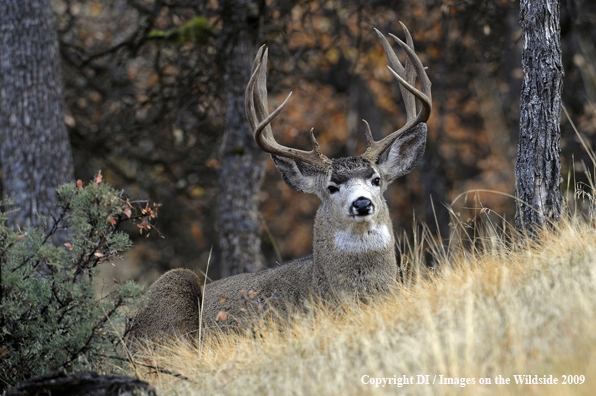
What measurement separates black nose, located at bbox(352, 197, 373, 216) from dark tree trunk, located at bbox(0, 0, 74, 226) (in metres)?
3.97

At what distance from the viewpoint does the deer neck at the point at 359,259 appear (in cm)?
568

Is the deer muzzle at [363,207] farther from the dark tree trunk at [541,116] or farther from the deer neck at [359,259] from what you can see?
the dark tree trunk at [541,116]

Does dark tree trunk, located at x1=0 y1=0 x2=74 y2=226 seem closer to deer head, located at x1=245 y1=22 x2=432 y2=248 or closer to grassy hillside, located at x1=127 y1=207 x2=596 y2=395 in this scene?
deer head, located at x1=245 y1=22 x2=432 y2=248

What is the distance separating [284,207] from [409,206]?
3.58 m

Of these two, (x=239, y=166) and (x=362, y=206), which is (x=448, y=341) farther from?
(x=239, y=166)

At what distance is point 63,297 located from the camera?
500 centimetres

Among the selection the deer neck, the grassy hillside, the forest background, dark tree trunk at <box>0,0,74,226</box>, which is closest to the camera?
the grassy hillside

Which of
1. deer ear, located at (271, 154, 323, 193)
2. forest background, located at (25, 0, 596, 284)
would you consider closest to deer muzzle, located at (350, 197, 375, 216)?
deer ear, located at (271, 154, 323, 193)

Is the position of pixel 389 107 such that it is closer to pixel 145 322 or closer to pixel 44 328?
pixel 145 322

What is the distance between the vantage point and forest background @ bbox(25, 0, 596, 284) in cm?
970

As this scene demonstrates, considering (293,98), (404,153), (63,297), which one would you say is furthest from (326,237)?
(293,98)

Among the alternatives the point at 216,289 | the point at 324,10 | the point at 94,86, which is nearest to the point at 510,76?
the point at 324,10

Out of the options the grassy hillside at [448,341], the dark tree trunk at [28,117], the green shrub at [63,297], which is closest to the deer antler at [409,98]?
the grassy hillside at [448,341]

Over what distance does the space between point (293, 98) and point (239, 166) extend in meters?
9.41
